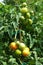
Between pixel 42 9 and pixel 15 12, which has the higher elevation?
pixel 42 9

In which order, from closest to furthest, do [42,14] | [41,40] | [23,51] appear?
[23,51], [41,40], [42,14]

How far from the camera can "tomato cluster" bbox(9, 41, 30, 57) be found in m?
2.02

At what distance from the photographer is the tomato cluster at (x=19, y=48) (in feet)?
6.61

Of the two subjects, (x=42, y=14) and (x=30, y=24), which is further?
(x=42, y=14)

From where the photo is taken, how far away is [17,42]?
2.06 meters

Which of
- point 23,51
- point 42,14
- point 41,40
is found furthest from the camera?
point 42,14

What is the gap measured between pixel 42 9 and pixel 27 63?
24.5 inches

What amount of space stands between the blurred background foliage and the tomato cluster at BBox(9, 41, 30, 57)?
5 centimetres

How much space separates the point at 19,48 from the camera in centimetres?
207

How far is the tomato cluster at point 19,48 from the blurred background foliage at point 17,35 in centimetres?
5

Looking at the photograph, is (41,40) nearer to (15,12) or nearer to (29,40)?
(29,40)

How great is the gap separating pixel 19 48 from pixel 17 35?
0.13 m

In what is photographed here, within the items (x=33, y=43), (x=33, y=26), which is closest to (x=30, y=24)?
(x=33, y=26)

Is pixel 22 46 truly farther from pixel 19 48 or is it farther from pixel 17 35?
pixel 17 35
